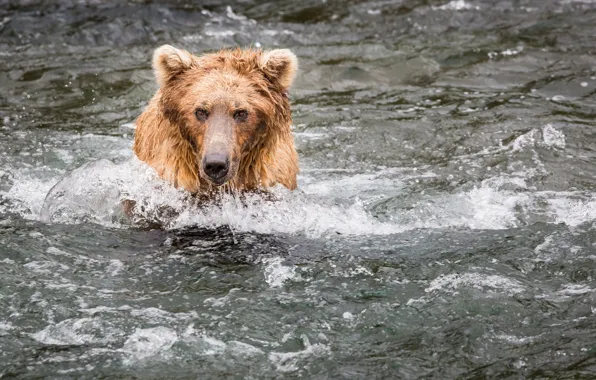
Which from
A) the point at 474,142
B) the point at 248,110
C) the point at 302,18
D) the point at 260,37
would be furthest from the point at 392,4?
the point at 248,110

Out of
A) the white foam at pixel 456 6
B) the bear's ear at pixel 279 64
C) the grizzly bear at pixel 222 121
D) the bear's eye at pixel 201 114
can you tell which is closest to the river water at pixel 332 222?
the grizzly bear at pixel 222 121

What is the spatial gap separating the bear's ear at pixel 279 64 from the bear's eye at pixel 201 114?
2.08 feet

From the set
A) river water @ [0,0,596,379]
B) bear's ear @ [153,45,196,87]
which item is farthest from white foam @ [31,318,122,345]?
bear's ear @ [153,45,196,87]

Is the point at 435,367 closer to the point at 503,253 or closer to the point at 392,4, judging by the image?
the point at 503,253

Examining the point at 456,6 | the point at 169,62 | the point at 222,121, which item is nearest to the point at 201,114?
the point at 222,121

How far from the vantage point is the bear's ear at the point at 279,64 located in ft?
23.6

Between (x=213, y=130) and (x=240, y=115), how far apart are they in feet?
1.00

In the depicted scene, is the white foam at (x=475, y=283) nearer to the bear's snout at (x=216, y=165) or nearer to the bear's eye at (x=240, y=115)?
the bear's snout at (x=216, y=165)

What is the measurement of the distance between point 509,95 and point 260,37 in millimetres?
3933

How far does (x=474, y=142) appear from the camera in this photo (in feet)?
31.6

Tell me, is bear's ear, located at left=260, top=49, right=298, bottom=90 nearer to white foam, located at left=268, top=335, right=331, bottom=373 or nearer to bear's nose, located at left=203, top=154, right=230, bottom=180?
bear's nose, located at left=203, top=154, right=230, bottom=180

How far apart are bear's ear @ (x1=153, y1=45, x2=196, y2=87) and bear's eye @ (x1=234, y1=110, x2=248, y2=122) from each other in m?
0.61

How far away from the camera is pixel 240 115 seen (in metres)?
7.01

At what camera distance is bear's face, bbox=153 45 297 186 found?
6.91 metres
